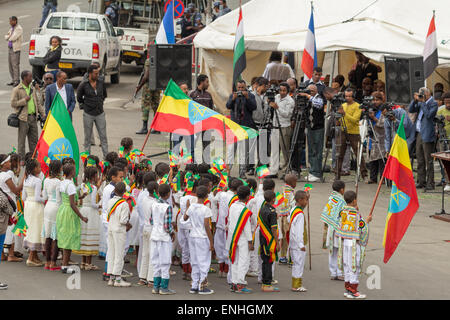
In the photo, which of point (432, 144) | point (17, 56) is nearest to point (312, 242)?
point (432, 144)

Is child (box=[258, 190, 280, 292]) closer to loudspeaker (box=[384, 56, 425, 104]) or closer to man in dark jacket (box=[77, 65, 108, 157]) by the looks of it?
man in dark jacket (box=[77, 65, 108, 157])

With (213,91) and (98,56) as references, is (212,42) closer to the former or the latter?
(213,91)

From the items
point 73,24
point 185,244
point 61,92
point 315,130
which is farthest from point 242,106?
point 73,24

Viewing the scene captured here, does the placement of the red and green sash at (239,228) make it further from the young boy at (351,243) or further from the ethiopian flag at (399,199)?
the ethiopian flag at (399,199)

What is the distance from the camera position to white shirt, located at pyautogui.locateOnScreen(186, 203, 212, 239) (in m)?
10.5

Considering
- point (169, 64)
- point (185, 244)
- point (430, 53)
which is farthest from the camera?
point (169, 64)

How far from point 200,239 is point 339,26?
33.7 ft

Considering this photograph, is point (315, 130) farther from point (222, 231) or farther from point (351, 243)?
point (351, 243)

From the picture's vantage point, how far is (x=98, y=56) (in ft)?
81.9

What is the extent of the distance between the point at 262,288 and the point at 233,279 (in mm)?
384

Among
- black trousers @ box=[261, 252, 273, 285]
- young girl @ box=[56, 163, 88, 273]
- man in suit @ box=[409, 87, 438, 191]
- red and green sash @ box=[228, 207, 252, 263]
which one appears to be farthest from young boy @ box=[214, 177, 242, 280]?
man in suit @ box=[409, 87, 438, 191]

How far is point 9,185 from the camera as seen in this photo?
11.5m

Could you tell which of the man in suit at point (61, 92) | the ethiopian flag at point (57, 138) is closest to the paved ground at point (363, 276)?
the ethiopian flag at point (57, 138)

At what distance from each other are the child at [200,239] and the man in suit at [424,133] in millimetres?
7369
